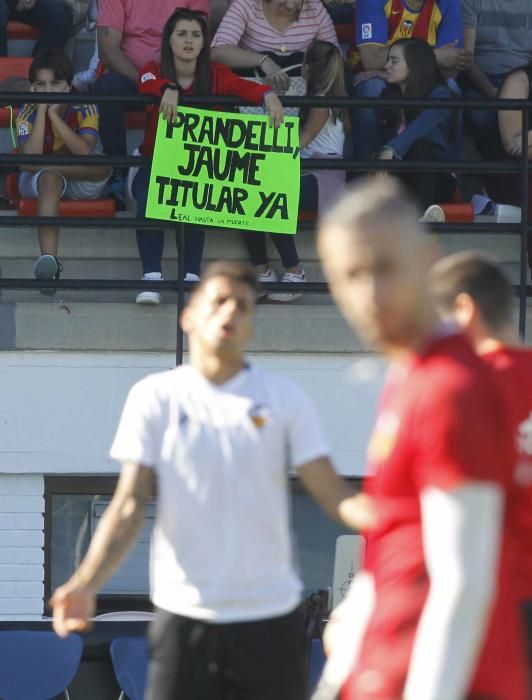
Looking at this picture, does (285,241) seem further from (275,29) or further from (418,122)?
(275,29)

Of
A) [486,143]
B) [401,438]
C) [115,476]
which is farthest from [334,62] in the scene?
[401,438]

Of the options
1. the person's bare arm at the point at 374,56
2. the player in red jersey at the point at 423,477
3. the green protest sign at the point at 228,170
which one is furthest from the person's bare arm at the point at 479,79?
the player in red jersey at the point at 423,477

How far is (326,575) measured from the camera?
8.28m

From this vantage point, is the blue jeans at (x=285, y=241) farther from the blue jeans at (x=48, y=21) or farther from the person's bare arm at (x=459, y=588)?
the person's bare arm at (x=459, y=588)

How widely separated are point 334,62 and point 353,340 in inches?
63.3

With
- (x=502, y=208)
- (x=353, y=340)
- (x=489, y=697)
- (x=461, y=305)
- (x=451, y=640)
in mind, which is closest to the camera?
(x=451, y=640)

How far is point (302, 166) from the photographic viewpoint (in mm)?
7855

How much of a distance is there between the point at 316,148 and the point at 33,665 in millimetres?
3295

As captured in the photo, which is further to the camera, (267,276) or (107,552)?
(267,276)

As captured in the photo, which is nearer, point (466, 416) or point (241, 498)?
point (466, 416)

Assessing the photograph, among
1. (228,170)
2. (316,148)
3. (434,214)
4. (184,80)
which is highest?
(184,80)

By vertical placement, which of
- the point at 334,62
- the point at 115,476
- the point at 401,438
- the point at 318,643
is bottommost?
the point at 318,643

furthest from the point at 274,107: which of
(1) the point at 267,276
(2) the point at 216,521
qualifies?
(2) the point at 216,521

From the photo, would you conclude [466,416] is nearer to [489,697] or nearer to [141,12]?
[489,697]
